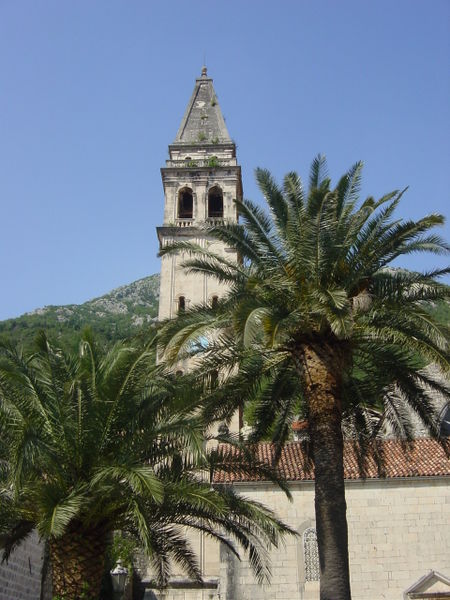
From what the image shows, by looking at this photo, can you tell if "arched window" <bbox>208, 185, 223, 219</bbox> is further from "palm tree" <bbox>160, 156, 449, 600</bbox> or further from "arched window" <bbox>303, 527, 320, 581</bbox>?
"palm tree" <bbox>160, 156, 449, 600</bbox>

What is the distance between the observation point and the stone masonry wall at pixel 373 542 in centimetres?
2114

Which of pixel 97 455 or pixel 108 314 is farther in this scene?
pixel 108 314

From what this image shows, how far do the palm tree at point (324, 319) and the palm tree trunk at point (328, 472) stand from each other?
20mm

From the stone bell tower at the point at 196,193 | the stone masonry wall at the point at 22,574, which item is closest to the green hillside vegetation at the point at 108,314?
the stone bell tower at the point at 196,193

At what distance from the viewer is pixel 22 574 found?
70.8ft

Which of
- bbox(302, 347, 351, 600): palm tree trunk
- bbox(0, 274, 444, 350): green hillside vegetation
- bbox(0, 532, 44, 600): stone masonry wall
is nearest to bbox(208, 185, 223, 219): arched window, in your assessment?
bbox(0, 532, 44, 600): stone masonry wall

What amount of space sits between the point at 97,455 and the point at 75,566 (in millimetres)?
2079

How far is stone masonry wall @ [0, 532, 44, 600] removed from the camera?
19922 mm

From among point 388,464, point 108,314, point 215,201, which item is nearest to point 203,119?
point 215,201

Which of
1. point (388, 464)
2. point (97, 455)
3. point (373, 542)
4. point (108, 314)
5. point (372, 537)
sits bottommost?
point (373, 542)

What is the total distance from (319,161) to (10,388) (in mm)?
8261

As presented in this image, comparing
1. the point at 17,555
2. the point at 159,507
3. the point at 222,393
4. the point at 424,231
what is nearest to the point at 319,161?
the point at 424,231

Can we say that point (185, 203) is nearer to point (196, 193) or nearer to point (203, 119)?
point (196, 193)

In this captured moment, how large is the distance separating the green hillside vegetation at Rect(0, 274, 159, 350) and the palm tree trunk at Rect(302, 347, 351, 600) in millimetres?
82866
